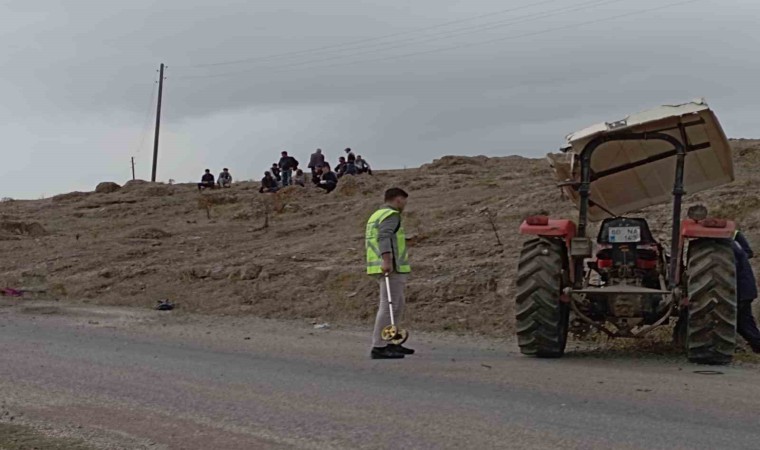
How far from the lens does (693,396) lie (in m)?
9.02

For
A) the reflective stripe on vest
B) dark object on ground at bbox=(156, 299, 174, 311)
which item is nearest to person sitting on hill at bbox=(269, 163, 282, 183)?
dark object on ground at bbox=(156, 299, 174, 311)

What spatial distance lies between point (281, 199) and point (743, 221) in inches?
588

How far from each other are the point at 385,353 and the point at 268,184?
2227 cm

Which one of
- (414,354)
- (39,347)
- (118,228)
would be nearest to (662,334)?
(414,354)

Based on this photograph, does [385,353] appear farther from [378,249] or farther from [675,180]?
[675,180]

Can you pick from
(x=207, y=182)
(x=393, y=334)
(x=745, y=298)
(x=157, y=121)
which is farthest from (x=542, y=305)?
(x=157, y=121)

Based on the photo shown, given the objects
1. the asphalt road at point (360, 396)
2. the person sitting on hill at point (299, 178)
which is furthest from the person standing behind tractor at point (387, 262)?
the person sitting on hill at point (299, 178)

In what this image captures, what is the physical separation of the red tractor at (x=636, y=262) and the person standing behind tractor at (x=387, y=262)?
4.39 feet

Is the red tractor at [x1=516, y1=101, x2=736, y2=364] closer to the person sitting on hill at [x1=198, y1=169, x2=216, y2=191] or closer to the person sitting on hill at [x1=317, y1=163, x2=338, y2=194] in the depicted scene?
the person sitting on hill at [x1=317, y1=163, x2=338, y2=194]

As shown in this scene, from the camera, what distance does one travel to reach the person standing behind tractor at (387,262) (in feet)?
39.2

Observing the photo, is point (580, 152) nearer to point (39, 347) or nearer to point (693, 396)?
point (693, 396)

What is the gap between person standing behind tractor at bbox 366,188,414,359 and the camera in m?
11.9

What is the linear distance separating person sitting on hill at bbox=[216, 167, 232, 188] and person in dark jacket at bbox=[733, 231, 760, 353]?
28.1 meters

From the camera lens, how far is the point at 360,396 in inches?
372
